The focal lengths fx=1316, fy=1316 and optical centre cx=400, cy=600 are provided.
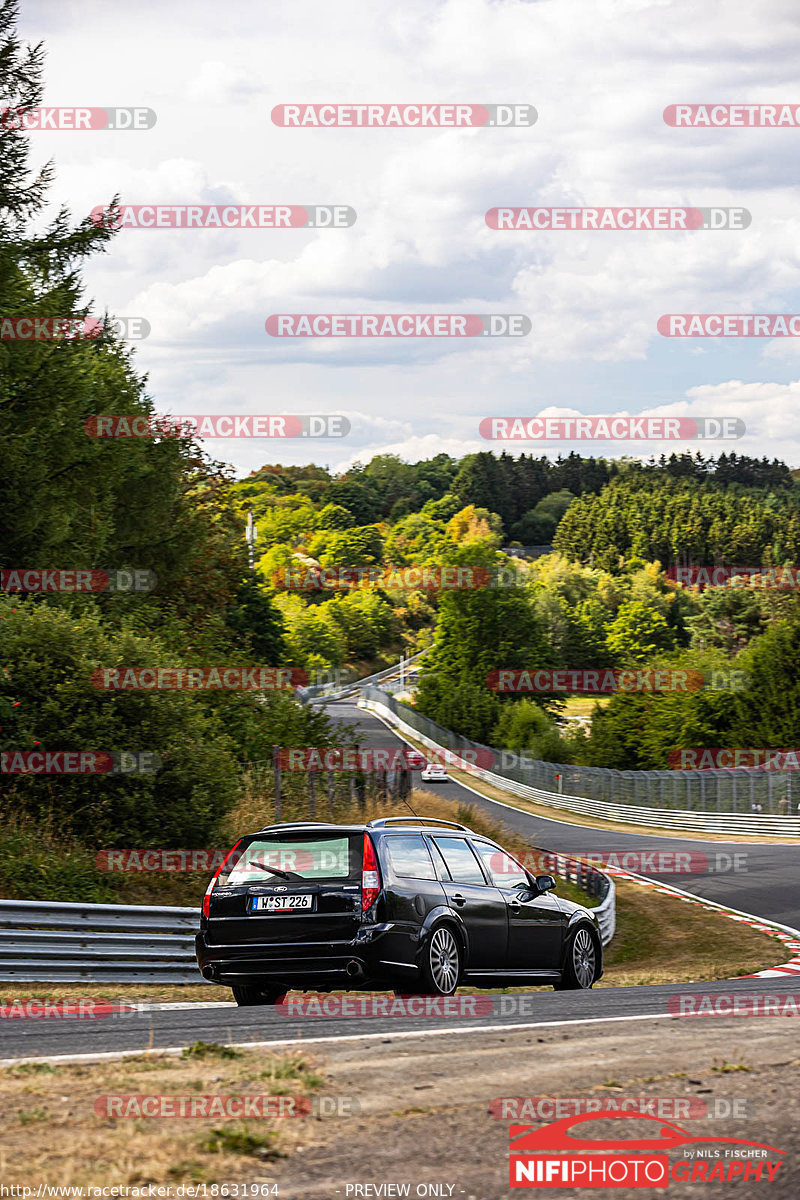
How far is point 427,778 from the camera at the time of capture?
231ft

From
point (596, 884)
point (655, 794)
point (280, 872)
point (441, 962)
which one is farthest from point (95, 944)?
point (655, 794)

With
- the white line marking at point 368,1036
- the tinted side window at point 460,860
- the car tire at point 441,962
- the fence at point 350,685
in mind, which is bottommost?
the fence at point 350,685

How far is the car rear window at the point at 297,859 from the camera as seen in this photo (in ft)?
33.0

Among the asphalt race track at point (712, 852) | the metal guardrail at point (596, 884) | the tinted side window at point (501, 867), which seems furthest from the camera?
the asphalt race track at point (712, 852)

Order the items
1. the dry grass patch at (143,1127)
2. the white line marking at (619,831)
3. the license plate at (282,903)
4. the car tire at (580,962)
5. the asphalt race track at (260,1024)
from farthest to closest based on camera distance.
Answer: the white line marking at (619,831) < the car tire at (580,962) < the license plate at (282,903) < the asphalt race track at (260,1024) < the dry grass patch at (143,1127)

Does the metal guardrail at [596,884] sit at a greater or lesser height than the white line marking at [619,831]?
greater

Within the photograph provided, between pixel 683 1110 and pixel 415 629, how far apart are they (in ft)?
541

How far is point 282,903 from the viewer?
10.1m

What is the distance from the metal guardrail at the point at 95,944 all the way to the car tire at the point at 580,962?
381cm

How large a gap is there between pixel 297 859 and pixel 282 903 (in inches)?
14.2

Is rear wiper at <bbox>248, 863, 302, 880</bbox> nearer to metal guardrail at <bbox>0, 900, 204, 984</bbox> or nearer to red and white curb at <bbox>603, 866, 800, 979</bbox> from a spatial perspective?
metal guardrail at <bbox>0, 900, 204, 984</bbox>

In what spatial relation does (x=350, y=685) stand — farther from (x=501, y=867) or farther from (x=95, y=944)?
(x=501, y=867)

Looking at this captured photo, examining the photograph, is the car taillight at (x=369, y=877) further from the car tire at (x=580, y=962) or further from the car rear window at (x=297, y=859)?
the car tire at (x=580, y=962)

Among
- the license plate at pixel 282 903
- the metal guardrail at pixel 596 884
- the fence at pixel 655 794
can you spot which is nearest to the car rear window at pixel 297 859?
the license plate at pixel 282 903
